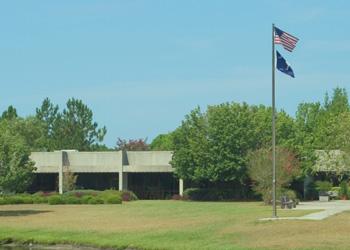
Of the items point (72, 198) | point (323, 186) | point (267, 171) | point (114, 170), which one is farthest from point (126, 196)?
point (267, 171)

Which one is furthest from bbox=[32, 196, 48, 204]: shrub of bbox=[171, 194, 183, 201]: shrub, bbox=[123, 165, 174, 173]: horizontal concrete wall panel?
bbox=[171, 194, 183, 201]: shrub

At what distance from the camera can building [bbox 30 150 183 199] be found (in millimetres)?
75688

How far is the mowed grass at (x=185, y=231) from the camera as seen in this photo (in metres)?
27.8

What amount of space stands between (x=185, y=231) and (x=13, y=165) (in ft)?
66.7

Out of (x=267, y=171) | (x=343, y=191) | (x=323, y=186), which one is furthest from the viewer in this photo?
(x=323, y=186)

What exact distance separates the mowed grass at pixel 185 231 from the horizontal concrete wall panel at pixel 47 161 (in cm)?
3255

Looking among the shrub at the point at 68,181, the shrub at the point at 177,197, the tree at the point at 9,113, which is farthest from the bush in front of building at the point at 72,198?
the tree at the point at 9,113

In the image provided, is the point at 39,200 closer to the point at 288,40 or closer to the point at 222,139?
the point at 222,139

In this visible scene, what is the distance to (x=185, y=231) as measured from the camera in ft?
106

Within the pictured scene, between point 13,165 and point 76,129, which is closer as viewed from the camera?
point 13,165

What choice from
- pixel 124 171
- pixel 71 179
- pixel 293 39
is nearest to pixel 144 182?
pixel 124 171

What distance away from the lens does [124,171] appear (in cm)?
7569

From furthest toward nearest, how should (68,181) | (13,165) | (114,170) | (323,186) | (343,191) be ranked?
(114,170)
(68,181)
(323,186)
(343,191)
(13,165)

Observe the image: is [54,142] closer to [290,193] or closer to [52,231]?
[290,193]
